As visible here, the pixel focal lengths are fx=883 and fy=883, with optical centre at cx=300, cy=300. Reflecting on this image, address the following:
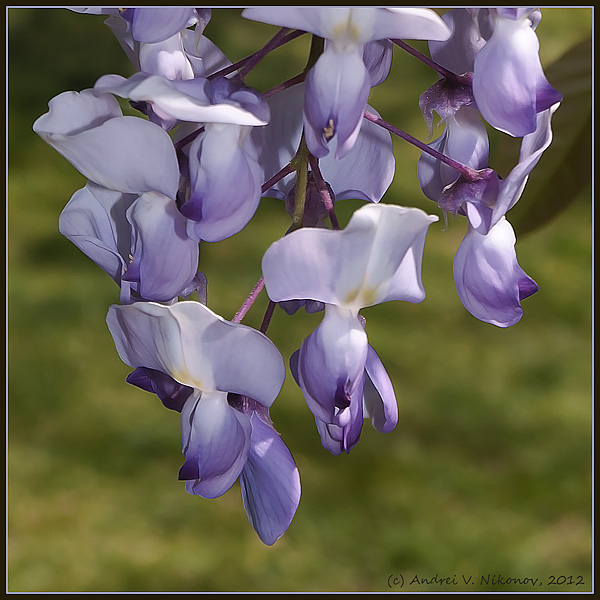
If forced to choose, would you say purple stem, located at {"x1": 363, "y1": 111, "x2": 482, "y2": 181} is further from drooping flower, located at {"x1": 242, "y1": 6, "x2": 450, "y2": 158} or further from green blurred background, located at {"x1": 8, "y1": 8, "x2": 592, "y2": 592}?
green blurred background, located at {"x1": 8, "y1": 8, "x2": 592, "y2": 592}

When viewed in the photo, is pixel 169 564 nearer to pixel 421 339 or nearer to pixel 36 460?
pixel 36 460

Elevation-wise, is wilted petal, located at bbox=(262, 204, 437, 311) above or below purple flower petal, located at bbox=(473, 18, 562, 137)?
below

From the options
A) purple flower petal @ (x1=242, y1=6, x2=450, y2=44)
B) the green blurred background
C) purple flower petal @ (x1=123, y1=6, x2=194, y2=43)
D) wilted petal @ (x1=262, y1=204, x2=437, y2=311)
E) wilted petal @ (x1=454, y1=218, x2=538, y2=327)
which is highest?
purple flower petal @ (x1=242, y1=6, x2=450, y2=44)

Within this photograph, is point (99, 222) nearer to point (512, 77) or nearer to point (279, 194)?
point (279, 194)

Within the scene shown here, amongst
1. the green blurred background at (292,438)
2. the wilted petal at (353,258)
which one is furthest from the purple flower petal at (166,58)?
the green blurred background at (292,438)

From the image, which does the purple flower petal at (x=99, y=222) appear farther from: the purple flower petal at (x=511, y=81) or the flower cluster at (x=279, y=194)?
the purple flower petal at (x=511, y=81)

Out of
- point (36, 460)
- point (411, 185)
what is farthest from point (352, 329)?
point (411, 185)

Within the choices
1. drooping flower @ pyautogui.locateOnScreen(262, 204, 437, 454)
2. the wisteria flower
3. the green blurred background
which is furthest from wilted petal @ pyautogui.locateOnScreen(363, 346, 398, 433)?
the green blurred background
